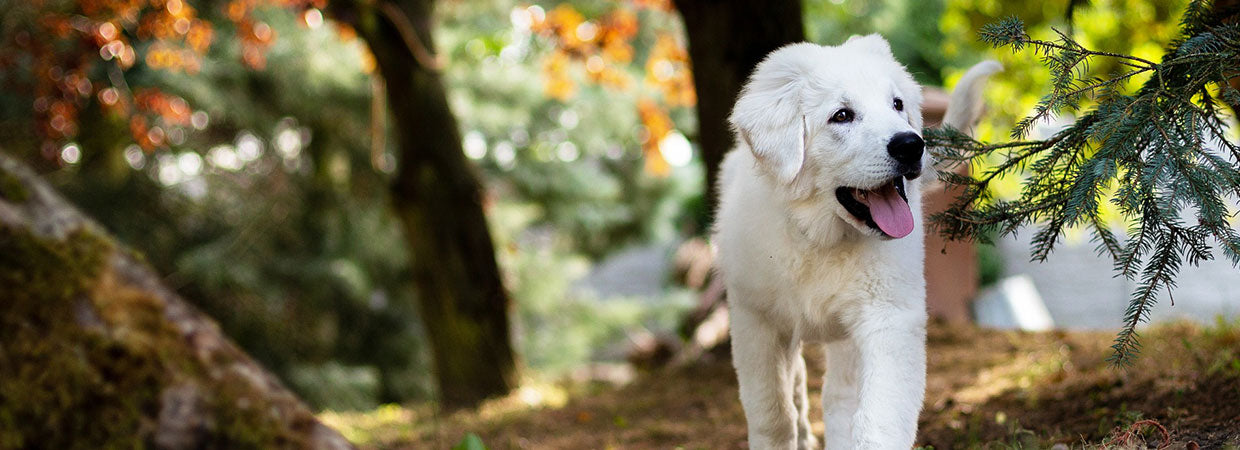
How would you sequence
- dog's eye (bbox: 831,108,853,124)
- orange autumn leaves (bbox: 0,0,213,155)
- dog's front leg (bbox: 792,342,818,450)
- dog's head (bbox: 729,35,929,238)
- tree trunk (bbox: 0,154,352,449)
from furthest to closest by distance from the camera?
orange autumn leaves (bbox: 0,0,213,155)
dog's front leg (bbox: 792,342,818,450)
tree trunk (bbox: 0,154,352,449)
dog's eye (bbox: 831,108,853,124)
dog's head (bbox: 729,35,929,238)

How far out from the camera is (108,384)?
3.16 meters

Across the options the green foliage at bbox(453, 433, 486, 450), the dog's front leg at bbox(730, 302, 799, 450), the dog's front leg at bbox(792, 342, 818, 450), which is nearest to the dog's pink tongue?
the dog's front leg at bbox(730, 302, 799, 450)

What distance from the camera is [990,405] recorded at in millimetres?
4316

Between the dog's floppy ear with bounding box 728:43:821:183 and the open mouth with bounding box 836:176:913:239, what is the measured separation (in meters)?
0.18

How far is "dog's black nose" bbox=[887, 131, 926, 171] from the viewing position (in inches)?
110

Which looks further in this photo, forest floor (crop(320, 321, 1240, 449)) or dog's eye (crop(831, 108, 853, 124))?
forest floor (crop(320, 321, 1240, 449))

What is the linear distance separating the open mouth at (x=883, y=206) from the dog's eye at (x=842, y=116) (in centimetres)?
20

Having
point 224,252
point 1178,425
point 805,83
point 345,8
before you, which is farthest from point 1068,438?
point 224,252

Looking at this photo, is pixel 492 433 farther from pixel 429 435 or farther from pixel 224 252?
pixel 224 252

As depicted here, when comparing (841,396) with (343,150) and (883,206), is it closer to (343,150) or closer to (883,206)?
(883,206)

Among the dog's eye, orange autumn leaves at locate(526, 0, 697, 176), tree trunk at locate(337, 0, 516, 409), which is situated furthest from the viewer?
orange autumn leaves at locate(526, 0, 697, 176)

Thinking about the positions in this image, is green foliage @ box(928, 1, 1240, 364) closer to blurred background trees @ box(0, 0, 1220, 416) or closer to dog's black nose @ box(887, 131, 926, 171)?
dog's black nose @ box(887, 131, 926, 171)

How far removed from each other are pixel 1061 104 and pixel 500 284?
5.87 metres

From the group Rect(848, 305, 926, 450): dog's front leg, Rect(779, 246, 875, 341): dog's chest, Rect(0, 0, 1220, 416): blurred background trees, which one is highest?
Rect(0, 0, 1220, 416): blurred background trees
